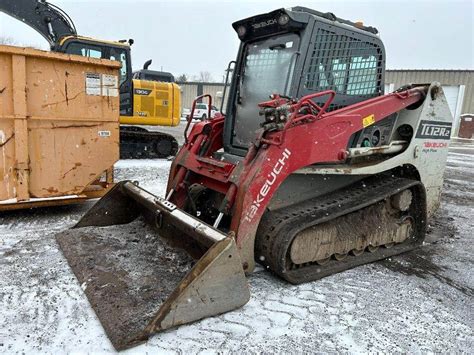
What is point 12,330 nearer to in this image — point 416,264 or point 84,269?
point 84,269

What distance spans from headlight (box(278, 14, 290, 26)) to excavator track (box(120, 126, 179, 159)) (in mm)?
6372

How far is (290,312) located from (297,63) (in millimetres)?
2094

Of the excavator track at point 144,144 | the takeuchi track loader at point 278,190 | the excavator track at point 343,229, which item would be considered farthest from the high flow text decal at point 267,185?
the excavator track at point 144,144

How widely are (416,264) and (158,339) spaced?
8.60ft

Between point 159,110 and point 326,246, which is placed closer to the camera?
point 326,246

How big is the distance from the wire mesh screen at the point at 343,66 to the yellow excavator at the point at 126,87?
19.6ft

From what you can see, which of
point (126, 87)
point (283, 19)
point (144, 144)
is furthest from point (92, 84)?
point (144, 144)

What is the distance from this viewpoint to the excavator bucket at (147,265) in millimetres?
2484

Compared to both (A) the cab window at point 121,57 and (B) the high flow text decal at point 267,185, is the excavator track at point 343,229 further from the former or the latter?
(A) the cab window at point 121,57

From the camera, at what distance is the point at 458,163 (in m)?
11.5

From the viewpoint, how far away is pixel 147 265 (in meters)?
3.27

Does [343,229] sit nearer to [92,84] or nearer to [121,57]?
[92,84]

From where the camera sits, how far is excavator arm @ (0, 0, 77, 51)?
750 cm

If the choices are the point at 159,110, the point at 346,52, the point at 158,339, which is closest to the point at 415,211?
the point at 346,52
